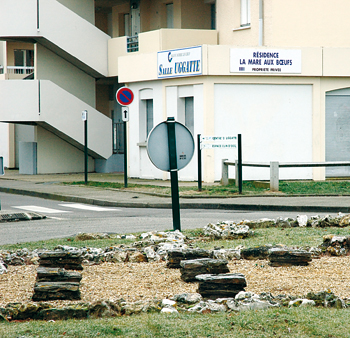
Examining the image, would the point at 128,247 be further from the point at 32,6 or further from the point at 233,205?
the point at 32,6

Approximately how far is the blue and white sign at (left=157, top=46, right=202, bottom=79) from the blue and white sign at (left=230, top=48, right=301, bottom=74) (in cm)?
118

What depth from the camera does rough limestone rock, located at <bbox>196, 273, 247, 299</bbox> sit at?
5.62 m

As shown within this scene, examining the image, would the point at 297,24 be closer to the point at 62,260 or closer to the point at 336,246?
the point at 336,246

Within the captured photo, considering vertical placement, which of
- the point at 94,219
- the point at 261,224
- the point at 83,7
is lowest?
the point at 94,219

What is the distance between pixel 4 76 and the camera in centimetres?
3419

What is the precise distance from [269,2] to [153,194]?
30.7 ft

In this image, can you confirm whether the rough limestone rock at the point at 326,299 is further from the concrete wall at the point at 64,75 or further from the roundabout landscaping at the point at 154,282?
the concrete wall at the point at 64,75

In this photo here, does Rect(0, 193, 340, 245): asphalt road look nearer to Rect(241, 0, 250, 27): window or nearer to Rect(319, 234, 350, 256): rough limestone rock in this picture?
Rect(319, 234, 350, 256): rough limestone rock

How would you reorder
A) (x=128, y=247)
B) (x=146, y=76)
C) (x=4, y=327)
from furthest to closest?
(x=146, y=76) → (x=128, y=247) → (x=4, y=327)


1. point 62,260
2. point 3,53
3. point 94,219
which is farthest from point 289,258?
point 3,53

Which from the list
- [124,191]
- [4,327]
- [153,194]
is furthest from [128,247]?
[124,191]

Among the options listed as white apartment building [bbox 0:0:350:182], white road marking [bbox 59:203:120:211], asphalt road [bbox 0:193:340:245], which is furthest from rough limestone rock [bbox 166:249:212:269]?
white apartment building [bbox 0:0:350:182]

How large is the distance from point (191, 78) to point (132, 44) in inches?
239

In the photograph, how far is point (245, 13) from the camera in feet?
83.8
